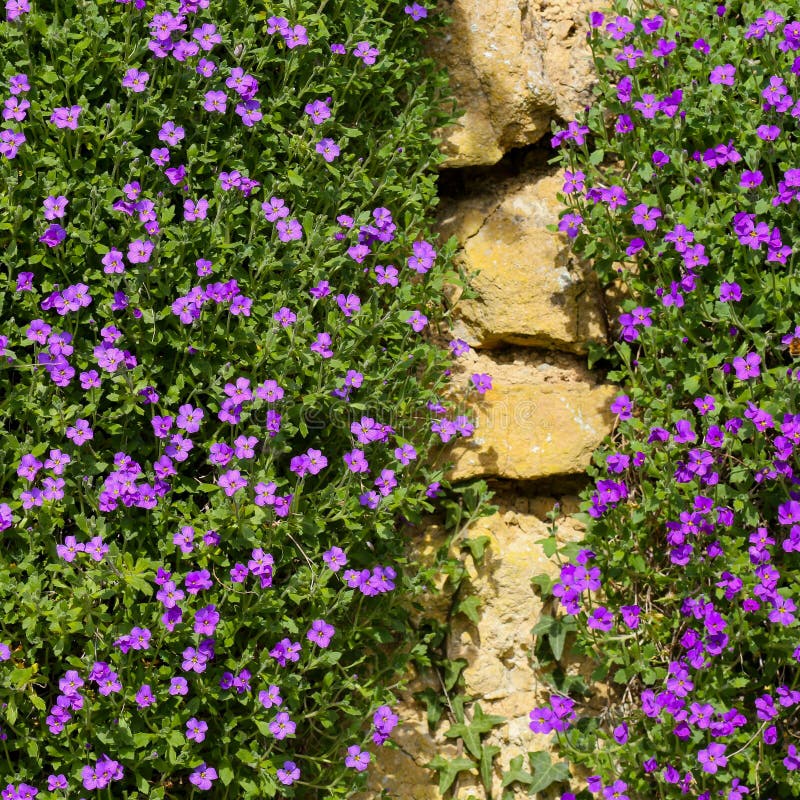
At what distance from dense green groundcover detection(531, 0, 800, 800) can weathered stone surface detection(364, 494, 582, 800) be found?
0.36ft

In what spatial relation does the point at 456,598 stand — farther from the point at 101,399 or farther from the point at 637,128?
the point at 637,128

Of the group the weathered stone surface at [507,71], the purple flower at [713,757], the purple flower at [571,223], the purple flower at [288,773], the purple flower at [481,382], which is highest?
the weathered stone surface at [507,71]

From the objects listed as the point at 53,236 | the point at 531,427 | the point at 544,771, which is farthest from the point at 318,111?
the point at 544,771

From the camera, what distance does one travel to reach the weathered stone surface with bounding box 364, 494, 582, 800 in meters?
4.36

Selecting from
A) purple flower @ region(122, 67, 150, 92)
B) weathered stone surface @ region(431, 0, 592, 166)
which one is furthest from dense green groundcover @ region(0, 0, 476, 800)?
weathered stone surface @ region(431, 0, 592, 166)

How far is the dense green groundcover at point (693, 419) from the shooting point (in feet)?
13.4

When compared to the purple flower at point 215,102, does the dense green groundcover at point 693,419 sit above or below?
below

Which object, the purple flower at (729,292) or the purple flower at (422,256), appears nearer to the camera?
the purple flower at (729,292)

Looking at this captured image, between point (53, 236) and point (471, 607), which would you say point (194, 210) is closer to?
point (53, 236)

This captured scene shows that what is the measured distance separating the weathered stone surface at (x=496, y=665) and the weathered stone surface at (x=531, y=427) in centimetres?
22

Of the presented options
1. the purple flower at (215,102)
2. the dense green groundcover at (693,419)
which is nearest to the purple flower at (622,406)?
the dense green groundcover at (693,419)

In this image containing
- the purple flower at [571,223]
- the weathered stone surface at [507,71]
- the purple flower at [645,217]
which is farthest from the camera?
the weathered stone surface at [507,71]

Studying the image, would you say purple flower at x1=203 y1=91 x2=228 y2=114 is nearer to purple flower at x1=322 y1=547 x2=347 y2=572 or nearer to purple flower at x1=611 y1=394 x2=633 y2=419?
purple flower at x1=322 y1=547 x2=347 y2=572

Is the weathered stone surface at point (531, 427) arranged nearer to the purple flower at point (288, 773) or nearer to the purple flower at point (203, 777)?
the purple flower at point (288, 773)
